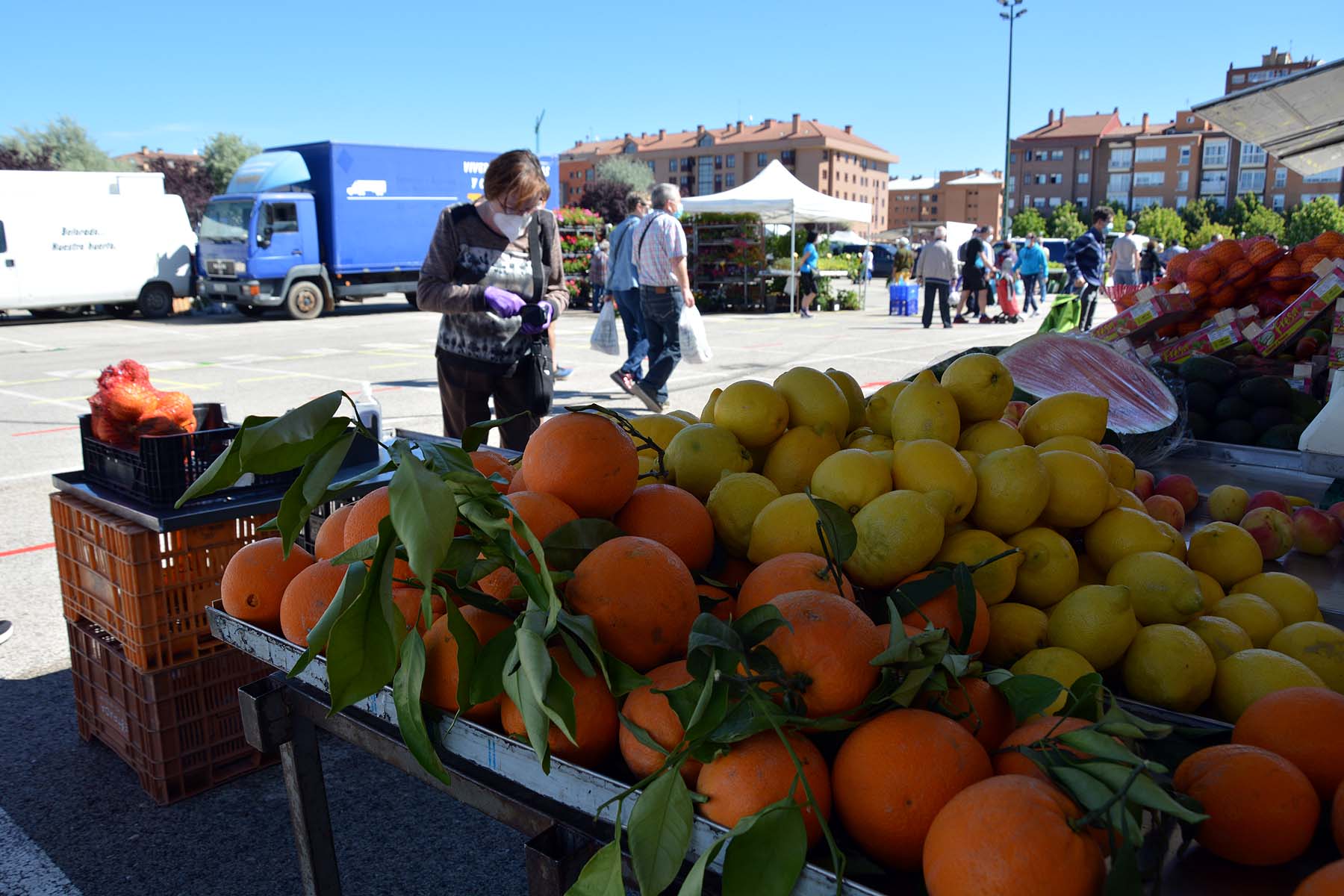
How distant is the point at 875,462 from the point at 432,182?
65.7 ft

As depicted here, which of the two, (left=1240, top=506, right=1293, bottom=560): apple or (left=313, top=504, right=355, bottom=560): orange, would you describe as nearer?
(left=313, top=504, right=355, bottom=560): orange

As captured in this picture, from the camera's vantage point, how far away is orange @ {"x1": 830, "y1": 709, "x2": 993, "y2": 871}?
100 centimetres

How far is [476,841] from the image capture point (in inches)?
104

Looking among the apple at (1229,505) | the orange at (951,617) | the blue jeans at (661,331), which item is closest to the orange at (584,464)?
the orange at (951,617)

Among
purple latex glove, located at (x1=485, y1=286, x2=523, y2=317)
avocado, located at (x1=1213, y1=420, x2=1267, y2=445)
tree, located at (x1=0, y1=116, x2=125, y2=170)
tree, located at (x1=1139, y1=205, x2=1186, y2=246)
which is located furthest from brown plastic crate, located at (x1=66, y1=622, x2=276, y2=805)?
tree, located at (x1=1139, y1=205, x2=1186, y2=246)

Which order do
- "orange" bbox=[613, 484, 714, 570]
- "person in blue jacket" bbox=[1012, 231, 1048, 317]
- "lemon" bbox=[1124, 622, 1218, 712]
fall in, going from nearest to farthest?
"lemon" bbox=[1124, 622, 1218, 712], "orange" bbox=[613, 484, 714, 570], "person in blue jacket" bbox=[1012, 231, 1048, 317]

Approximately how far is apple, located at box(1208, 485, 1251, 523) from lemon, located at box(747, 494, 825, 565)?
1.47 m

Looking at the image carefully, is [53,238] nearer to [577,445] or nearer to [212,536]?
[212,536]

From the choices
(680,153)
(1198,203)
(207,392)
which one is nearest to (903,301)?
(207,392)

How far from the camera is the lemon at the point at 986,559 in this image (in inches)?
57.2

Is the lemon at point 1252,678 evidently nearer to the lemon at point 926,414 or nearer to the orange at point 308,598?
the lemon at point 926,414

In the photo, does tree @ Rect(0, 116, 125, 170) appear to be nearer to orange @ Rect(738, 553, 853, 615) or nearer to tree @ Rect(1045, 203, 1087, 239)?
orange @ Rect(738, 553, 853, 615)

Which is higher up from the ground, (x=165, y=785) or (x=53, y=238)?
(x=53, y=238)

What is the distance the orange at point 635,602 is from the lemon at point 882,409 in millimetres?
831
